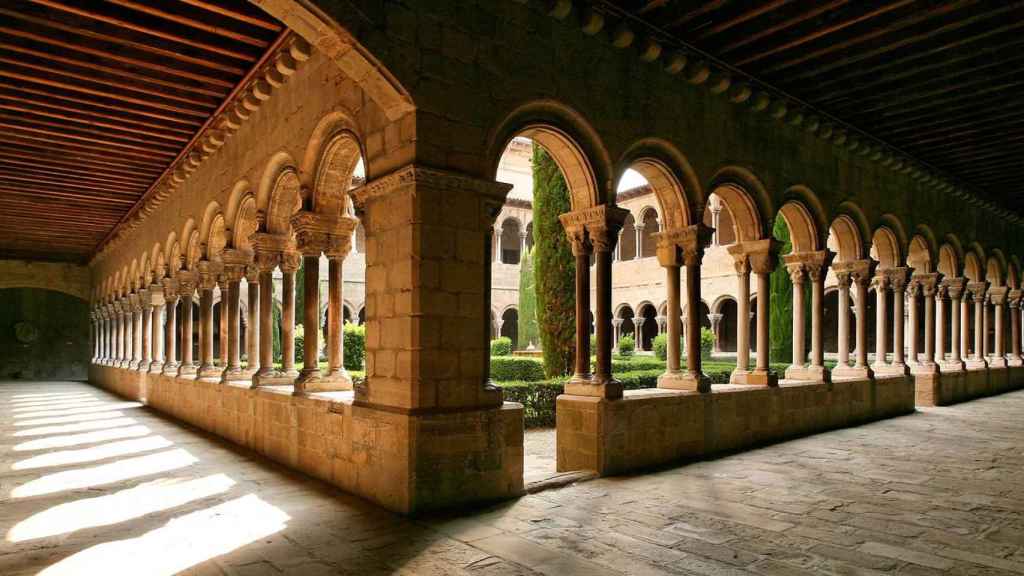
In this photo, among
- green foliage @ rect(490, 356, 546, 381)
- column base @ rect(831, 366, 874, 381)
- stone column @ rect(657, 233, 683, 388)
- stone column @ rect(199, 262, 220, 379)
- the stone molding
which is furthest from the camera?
green foliage @ rect(490, 356, 546, 381)

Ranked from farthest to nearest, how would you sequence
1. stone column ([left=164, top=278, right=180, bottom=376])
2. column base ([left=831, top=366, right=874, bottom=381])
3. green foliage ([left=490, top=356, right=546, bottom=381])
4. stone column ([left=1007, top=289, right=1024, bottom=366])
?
stone column ([left=1007, top=289, right=1024, bottom=366]), green foliage ([left=490, top=356, right=546, bottom=381]), stone column ([left=164, top=278, right=180, bottom=376]), column base ([left=831, top=366, right=874, bottom=381])

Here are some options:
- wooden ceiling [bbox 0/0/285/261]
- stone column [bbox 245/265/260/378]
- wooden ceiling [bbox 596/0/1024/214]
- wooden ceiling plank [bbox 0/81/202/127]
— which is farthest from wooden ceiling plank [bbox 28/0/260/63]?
wooden ceiling [bbox 596/0/1024/214]

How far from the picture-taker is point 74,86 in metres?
5.97

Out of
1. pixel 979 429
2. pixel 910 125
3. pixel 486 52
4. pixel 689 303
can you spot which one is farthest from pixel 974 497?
pixel 910 125

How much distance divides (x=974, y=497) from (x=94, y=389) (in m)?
16.4

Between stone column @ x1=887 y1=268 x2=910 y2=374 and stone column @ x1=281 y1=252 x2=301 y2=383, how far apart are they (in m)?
7.92

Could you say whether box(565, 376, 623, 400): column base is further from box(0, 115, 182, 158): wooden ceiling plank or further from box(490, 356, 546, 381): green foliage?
box(0, 115, 182, 158): wooden ceiling plank

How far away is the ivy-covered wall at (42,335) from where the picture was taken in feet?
63.3

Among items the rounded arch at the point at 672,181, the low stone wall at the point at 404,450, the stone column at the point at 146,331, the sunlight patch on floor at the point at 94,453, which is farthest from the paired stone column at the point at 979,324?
the stone column at the point at 146,331

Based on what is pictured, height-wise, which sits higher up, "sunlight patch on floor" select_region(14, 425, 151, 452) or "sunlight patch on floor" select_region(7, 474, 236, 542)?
"sunlight patch on floor" select_region(7, 474, 236, 542)

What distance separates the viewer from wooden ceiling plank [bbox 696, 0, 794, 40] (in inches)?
189

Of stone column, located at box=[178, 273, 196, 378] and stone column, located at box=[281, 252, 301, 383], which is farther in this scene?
stone column, located at box=[178, 273, 196, 378]

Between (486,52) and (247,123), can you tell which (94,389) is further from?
(486,52)

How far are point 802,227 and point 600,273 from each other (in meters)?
3.55
